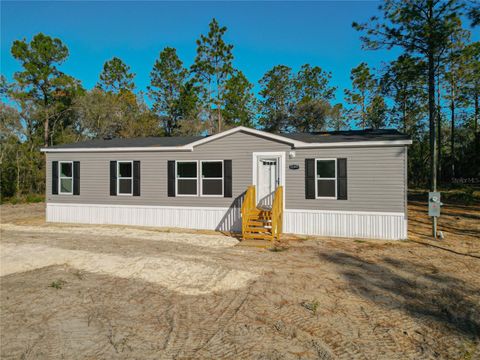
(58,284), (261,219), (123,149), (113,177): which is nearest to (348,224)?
(261,219)

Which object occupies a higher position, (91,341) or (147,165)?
(147,165)

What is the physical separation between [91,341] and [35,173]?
73.7ft

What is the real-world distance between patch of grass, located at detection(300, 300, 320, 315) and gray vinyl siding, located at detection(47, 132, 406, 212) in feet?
19.8

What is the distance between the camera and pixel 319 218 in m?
10.9

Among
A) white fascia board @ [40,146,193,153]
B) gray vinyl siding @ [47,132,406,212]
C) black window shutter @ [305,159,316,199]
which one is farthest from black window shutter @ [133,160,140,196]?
black window shutter @ [305,159,316,199]

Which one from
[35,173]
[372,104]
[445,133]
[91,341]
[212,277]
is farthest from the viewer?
[445,133]

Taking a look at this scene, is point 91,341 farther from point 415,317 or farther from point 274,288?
point 415,317

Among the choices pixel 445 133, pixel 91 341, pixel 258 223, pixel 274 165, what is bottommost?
pixel 91 341

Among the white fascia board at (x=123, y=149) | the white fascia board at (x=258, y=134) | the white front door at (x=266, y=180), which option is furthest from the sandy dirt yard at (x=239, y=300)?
the white fascia board at (x=123, y=149)

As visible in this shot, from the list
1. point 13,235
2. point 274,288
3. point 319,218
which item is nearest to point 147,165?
point 13,235

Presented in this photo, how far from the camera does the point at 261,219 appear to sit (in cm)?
1078

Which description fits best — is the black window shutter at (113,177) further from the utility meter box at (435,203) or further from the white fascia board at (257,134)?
the utility meter box at (435,203)

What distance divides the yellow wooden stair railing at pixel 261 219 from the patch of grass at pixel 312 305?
14.8 ft

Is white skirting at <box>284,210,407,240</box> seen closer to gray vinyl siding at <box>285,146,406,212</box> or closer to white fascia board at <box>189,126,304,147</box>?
gray vinyl siding at <box>285,146,406,212</box>
